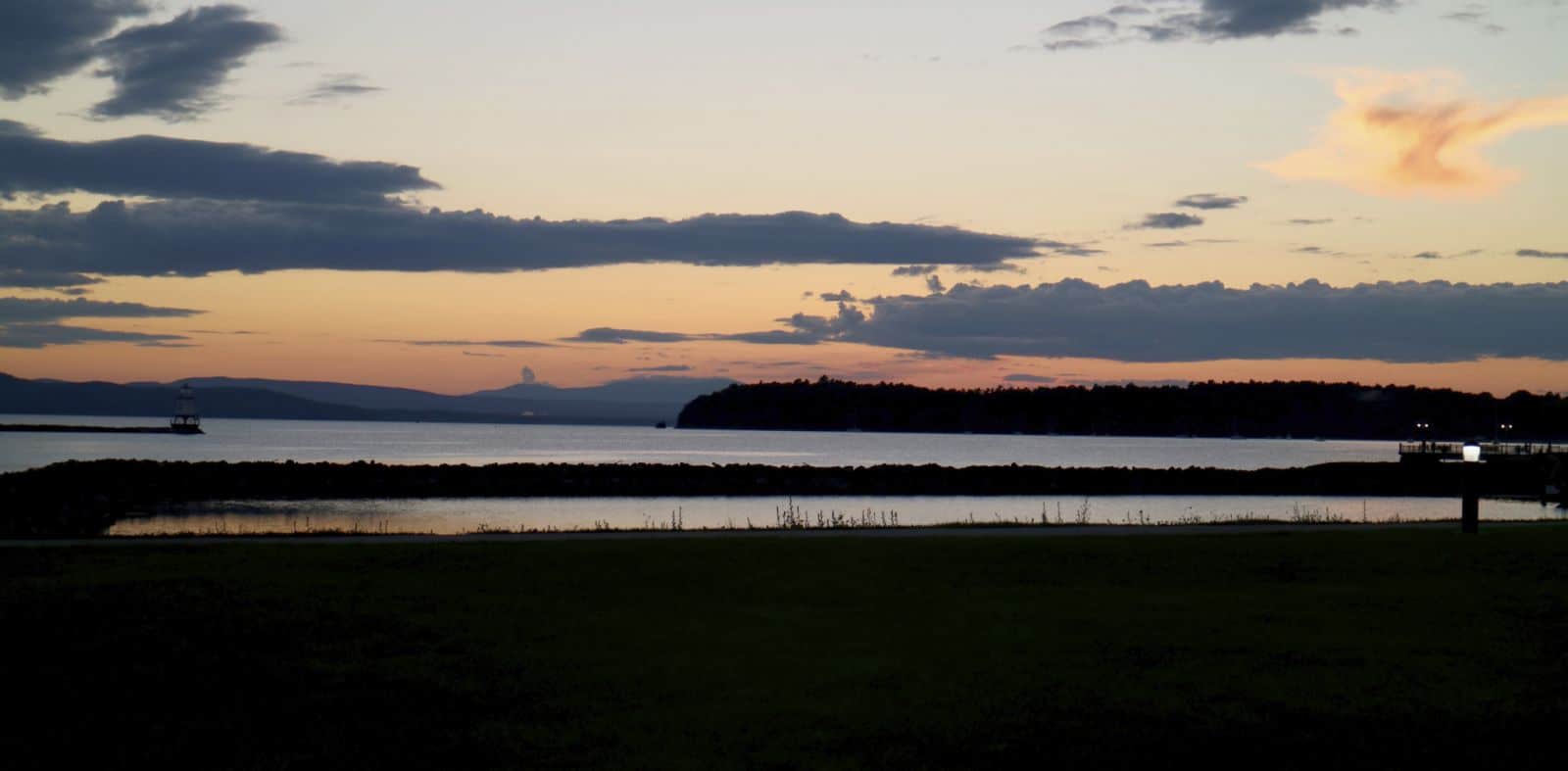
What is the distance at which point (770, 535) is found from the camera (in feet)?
74.1

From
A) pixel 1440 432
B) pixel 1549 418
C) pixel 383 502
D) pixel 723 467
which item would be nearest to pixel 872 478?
pixel 723 467

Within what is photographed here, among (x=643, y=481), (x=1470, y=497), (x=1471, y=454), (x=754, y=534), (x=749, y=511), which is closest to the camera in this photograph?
(x=1470, y=497)

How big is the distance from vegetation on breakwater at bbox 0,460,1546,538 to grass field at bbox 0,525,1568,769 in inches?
1319

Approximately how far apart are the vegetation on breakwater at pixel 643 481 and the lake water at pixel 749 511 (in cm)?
376

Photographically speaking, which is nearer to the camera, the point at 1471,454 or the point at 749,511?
the point at 1471,454

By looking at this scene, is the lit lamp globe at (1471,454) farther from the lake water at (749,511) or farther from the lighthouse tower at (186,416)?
the lighthouse tower at (186,416)

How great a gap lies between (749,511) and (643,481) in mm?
14899

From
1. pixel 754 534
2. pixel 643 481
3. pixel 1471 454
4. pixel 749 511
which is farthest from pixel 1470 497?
pixel 643 481

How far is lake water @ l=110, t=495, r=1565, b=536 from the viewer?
37875 millimetres

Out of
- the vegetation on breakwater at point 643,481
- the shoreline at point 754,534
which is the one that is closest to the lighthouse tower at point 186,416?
the vegetation on breakwater at point 643,481

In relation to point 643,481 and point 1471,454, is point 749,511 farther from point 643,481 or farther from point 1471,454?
point 1471,454

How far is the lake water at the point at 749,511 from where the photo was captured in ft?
124

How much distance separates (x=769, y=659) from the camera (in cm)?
1193

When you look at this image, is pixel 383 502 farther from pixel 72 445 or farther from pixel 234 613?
pixel 72 445
